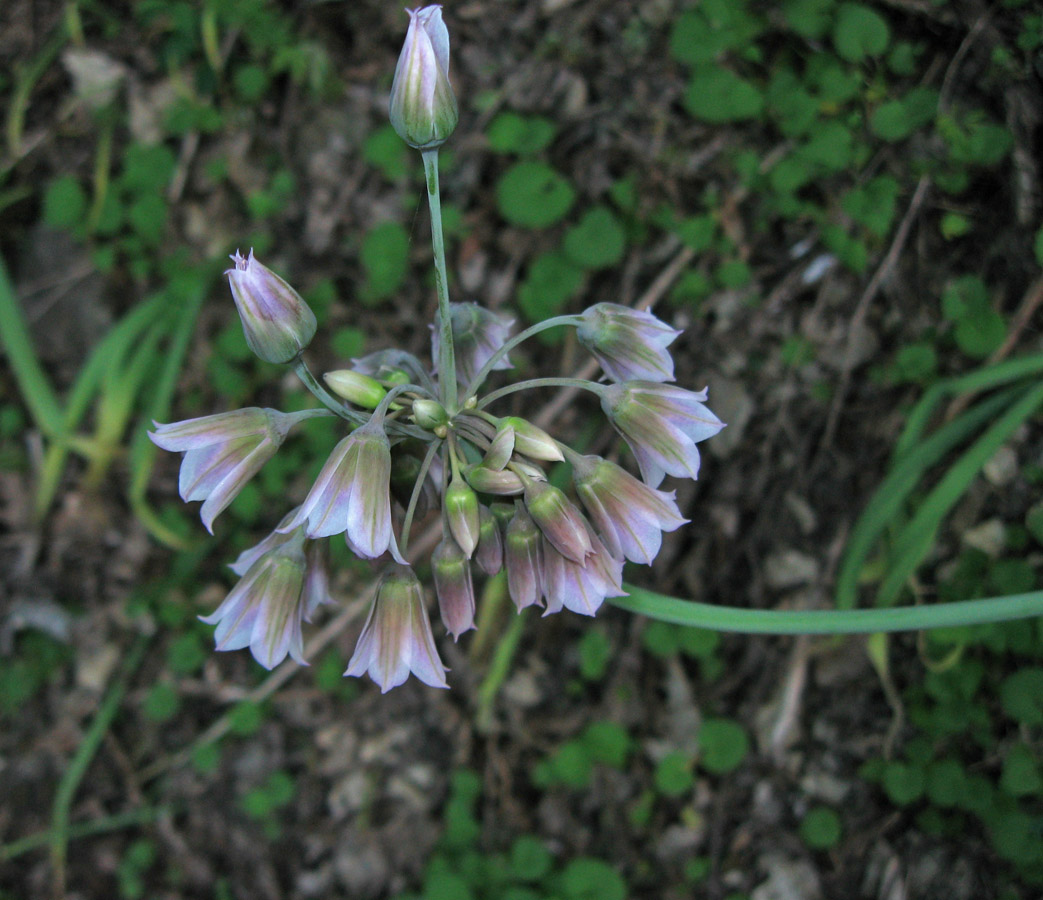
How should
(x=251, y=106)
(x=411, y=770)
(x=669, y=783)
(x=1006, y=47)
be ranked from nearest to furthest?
(x=1006, y=47) → (x=669, y=783) → (x=411, y=770) → (x=251, y=106)

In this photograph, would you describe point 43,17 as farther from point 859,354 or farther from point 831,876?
point 831,876

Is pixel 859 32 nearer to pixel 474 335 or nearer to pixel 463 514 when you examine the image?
pixel 474 335

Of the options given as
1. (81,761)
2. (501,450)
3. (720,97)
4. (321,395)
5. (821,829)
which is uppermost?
(720,97)

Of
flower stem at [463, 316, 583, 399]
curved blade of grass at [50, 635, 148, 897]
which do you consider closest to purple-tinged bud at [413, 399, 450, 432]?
flower stem at [463, 316, 583, 399]

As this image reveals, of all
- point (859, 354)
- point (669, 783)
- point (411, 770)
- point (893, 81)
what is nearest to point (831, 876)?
point (669, 783)

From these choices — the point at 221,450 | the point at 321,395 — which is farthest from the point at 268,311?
the point at 221,450

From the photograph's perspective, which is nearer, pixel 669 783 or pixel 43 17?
pixel 669 783

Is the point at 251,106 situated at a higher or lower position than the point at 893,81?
higher
